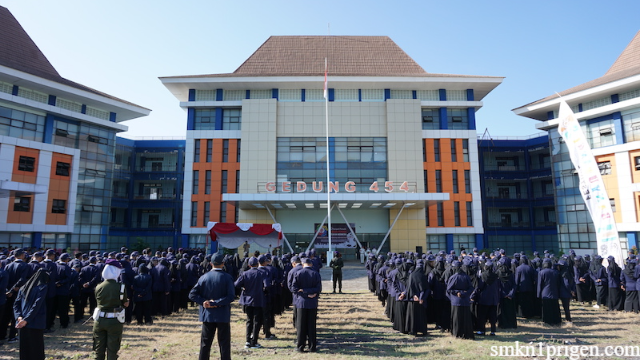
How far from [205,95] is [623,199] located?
3842cm

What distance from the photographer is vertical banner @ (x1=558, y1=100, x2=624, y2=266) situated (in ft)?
55.0

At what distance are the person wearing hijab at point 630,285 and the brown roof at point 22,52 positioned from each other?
39837mm

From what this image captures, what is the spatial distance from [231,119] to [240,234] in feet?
53.7

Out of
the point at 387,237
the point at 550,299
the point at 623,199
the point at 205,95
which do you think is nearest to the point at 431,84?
the point at 387,237

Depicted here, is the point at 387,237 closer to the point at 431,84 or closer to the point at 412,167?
the point at 412,167

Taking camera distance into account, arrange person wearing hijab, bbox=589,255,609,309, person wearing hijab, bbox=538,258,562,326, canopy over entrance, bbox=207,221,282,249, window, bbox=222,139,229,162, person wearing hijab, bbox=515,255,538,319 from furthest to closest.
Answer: window, bbox=222,139,229,162 < canopy over entrance, bbox=207,221,282,249 < person wearing hijab, bbox=589,255,609,309 < person wearing hijab, bbox=515,255,538,319 < person wearing hijab, bbox=538,258,562,326

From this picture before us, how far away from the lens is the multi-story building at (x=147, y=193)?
151 feet

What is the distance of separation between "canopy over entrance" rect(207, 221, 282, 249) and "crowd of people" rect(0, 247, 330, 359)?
10.4 metres

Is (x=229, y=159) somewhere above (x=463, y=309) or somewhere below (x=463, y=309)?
above

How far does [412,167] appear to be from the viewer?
36812mm

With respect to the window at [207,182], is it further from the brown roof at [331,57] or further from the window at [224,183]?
the brown roof at [331,57]

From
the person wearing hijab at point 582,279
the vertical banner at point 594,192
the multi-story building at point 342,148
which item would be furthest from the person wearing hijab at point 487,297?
the multi-story building at point 342,148

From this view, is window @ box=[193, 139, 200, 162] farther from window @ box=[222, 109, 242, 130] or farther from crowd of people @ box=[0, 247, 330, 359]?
crowd of people @ box=[0, 247, 330, 359]

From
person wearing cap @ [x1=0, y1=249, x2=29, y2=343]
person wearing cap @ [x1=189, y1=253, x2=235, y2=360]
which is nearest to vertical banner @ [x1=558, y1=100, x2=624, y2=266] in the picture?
person wearing cap @ [x1=189, y1=253, x2=235, y2=360]
